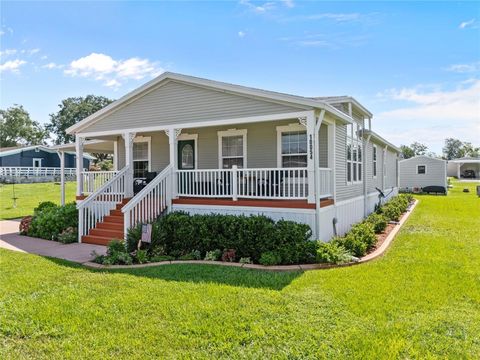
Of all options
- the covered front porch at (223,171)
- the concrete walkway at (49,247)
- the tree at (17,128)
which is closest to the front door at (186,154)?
the covered front porch at (223,171)

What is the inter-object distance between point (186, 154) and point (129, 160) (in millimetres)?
2162

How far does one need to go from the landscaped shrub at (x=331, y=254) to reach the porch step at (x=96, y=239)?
5.67m

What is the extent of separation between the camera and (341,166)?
1051cm

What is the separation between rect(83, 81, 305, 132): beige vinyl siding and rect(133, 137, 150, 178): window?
1.68 metres

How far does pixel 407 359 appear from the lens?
3350mm

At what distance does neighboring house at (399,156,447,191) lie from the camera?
30.8m

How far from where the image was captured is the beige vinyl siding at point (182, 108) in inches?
353

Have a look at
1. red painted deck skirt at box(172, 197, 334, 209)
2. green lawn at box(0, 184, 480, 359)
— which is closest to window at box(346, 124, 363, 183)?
red painted deck skirt at box(172, 197, 334, 209)

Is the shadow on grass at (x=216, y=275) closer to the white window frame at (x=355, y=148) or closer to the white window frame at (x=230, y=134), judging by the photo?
the white window frame at (x=230, y=134)

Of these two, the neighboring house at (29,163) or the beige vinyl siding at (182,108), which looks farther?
the neighboring house at (29,163)

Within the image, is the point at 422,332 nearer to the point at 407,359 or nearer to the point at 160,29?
the point at 407,359

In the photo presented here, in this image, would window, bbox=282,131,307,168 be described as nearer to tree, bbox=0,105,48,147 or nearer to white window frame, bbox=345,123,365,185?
white window frame, bbox=345,123,365,185

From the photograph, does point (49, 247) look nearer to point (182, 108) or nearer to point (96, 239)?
point (96, 239)

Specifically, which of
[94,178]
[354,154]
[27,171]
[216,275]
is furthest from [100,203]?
[27,171]
